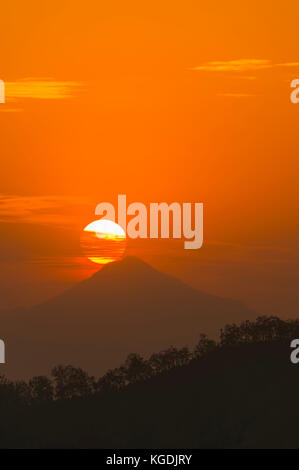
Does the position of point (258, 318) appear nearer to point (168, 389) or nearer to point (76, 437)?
point (168, 389)

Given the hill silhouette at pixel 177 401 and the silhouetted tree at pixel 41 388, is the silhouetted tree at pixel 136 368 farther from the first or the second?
the silhouetted tree at pixel 41 388

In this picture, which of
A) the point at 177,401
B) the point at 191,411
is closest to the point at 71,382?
the point at 177,401

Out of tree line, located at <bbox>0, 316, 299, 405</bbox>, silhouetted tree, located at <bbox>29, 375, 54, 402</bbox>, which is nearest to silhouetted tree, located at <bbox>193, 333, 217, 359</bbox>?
tree line, located at <bbox>0, 316, 299, 405</bbox>

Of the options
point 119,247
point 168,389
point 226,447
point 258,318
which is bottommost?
point 226,447

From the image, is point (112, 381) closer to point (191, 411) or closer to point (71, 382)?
point (71, 382)

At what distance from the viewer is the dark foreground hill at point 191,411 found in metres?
81.4

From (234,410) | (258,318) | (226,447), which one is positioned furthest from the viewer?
(258,318)

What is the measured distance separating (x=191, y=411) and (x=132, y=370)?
1310cm

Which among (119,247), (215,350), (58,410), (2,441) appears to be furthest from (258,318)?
(2,441)

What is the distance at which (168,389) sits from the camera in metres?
96.6

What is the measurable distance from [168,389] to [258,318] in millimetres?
14963

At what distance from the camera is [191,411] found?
89188mm

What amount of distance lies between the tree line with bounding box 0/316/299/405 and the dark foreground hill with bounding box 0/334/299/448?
3.73 ft

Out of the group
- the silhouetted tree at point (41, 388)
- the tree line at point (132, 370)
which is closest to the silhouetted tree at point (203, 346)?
the tree line at point (132, 370)
